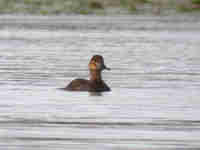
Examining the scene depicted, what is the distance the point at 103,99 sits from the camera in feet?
66.5

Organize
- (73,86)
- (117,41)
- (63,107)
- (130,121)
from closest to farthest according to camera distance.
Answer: (130,121), (63,107), (73,86), (117,41)

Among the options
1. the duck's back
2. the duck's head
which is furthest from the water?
the duck's head

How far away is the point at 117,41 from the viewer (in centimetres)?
4600

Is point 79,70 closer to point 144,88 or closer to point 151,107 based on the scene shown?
point 144,88

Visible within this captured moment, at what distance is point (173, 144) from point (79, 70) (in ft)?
44.7

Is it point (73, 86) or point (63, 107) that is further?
point (73, 86)

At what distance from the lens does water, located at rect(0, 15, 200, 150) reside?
1483 cm

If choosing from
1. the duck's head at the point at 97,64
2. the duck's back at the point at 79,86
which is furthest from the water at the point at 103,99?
the duck's head at the point at 97,64

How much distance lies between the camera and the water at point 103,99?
48.6 feet

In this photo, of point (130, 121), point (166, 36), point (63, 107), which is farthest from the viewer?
point (166, 36)

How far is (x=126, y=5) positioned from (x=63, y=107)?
224 feet

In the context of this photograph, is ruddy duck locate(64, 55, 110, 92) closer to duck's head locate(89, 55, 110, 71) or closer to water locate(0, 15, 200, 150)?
duck's head locate(89, 55, 110, 71)

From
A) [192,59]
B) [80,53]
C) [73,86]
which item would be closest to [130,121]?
[73,86]

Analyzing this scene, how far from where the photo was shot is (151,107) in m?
18.8
